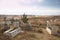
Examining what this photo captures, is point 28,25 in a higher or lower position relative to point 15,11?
lower

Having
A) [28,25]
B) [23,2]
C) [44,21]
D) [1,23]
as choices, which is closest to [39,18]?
[44,21]

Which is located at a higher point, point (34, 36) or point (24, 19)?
point (24, 19)

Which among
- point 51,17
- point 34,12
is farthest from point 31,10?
point 51,17

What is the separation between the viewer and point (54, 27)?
234 centimetres

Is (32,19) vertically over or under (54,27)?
over

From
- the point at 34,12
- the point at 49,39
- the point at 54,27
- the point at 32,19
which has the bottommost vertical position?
the point at 49,39

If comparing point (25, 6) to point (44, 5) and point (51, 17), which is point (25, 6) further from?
point (51, 17)

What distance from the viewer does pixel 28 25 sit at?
2285 millimetres

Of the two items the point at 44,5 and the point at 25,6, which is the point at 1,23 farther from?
the point at 44,5

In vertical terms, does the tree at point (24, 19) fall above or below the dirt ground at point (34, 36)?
above

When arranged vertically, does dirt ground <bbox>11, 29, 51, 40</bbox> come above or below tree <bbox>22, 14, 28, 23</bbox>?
below

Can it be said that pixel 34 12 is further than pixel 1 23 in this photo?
Yes

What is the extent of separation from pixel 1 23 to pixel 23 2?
644 millimetres

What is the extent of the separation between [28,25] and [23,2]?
51 cm
